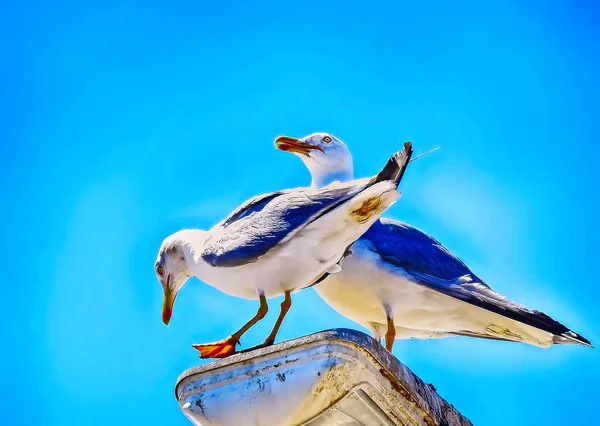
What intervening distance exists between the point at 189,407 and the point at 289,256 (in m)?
1.31

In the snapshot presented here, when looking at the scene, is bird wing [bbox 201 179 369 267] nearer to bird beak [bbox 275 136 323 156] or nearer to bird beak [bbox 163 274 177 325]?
bird beak [bbox 163 274 177 325]

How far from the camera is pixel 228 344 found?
532cm

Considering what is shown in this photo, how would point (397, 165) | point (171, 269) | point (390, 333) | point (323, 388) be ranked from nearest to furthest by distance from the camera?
1. point (323, 388)
2. point (397, 165)
3. point (171, 269)
4. point (390, 333)

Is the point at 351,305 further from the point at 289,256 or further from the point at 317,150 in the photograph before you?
the point at 289,256

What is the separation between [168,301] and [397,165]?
173 centimetres

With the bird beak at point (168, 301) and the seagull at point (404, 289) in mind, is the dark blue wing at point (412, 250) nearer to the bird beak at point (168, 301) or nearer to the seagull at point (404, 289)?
the seagull at point (404, 289)

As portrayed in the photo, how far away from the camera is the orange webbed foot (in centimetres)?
523

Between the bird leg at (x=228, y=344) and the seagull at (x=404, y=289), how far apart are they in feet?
3.99

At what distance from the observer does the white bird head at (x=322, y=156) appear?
6629 mm

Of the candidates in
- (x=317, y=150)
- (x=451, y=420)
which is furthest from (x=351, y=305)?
(x=451, y=420)

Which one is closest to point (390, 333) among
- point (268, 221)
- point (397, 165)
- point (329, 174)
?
point (329, 174)

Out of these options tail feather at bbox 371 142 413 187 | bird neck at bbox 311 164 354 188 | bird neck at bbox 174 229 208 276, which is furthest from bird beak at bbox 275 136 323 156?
tail feather at bbox 371 142 413 187

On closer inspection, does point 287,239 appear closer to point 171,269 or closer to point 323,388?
point 171,269

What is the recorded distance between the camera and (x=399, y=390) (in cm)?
370
